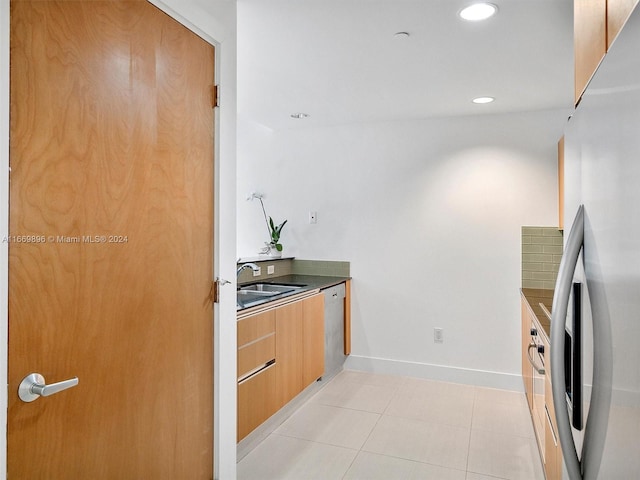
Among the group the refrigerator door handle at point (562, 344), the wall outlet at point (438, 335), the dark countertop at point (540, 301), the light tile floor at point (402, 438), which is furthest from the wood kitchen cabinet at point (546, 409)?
the wall outlet at point (438, 335)

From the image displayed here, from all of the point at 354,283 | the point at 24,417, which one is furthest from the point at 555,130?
the point at 24,417

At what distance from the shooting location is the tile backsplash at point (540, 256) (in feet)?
11.8

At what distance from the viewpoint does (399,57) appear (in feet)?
8.29

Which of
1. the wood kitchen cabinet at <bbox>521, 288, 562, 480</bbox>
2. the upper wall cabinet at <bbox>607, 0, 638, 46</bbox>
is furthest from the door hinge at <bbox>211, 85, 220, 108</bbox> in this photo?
the wood kitchen cabinet at <bbox>521, 288, 562, 480</bbox>

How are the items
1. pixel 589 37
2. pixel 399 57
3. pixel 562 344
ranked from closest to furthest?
pixel 562 344
pixel 589 37
pixel 399 57

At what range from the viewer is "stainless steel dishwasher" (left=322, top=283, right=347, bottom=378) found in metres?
3.72

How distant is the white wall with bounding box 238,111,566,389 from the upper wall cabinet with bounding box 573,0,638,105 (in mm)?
2631

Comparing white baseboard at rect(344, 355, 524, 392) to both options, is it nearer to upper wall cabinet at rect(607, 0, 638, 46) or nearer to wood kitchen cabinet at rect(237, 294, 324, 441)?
wood kitchen cabinet at rect(237, 294, 324, 441)

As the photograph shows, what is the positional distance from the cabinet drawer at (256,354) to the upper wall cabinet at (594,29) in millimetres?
2003

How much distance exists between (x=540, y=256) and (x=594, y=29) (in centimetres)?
302

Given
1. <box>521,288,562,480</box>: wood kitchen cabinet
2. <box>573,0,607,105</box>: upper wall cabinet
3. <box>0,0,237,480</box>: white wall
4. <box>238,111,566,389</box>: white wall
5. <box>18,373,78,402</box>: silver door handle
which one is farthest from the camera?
<box>238,111,566,389</box>: white wall

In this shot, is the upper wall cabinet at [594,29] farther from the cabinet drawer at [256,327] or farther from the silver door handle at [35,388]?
the cabinet drawer at [256,327]

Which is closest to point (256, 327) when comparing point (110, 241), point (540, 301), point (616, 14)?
point (110, 241)

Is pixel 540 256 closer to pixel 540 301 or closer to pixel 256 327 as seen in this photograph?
pixel 540 301
